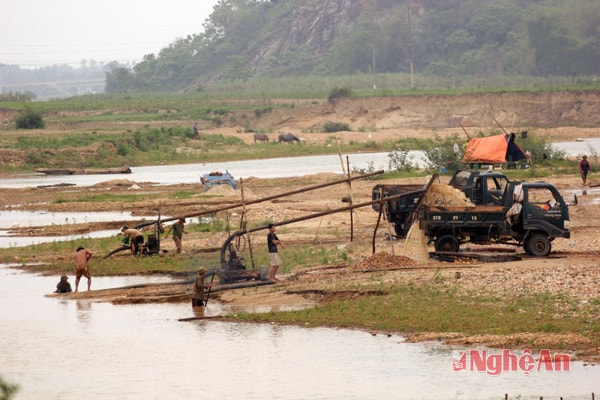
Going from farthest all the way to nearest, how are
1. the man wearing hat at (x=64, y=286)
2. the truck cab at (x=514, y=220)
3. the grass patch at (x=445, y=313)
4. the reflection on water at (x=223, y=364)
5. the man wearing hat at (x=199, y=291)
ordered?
the man wearing hat at (x=64, y=286) → the truck cab at (x=514, y=220) → the man wearing hat at (x=199, y=291) → the grass patch at (x=445, y=313) → the reflection on water at (x=223, y=364)

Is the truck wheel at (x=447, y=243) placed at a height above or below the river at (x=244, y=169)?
above

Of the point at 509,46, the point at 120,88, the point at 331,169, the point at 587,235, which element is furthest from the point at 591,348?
the point at 120,88

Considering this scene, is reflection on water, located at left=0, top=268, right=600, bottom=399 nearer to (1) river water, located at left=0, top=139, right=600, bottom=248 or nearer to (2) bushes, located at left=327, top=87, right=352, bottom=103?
(1) river water, located at left=0, top=139, right=600, bottom=248

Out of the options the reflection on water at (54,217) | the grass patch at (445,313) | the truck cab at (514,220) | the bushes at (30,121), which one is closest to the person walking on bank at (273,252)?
the grass patch at (445,313)

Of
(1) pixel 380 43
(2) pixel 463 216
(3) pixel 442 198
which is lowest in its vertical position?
(2) pixel 463 216

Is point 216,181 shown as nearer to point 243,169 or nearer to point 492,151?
point 492,151

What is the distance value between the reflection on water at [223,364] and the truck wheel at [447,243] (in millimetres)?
5209

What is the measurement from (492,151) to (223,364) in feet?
61.3

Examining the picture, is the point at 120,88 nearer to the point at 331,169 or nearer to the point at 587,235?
the point at 331,169

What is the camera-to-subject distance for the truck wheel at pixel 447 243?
80.3ft

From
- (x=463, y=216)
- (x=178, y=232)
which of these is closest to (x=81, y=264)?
(x=178, y=232)

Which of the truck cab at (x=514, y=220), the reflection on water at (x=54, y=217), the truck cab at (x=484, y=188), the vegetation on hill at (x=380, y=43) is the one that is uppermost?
the vegetation on hill at (x=380, y=43)

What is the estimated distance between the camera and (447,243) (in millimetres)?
24531

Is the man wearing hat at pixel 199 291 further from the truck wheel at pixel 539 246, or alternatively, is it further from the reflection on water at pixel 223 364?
the truck wheel at pixel 539 246
